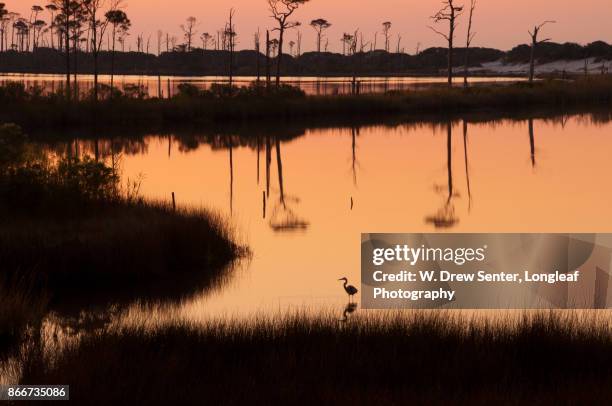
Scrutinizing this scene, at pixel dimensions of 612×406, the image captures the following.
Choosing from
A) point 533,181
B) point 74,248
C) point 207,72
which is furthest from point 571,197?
point 207,72

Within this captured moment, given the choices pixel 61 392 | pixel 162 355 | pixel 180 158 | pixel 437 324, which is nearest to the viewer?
pixel 61 392

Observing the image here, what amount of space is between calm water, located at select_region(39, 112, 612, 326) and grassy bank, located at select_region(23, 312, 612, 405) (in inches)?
87.8

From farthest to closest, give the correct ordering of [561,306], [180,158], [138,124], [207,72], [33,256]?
[207,72], [138,124], [180,158], [33,256], [561,306]

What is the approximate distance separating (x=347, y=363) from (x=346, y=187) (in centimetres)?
1614

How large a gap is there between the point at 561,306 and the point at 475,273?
6.90 feet

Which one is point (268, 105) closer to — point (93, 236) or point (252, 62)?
point (93, 236)

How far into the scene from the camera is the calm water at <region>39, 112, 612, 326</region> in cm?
1345

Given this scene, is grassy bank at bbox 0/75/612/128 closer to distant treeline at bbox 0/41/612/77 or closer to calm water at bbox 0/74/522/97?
calm water at bbox 0/74/522/97

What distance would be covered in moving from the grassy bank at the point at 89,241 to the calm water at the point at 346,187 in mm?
639

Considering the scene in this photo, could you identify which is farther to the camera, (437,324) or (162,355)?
(437,324)

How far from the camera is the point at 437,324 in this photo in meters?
9.18

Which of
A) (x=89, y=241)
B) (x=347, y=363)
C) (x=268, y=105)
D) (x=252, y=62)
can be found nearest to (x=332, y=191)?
(x=89, y=241)

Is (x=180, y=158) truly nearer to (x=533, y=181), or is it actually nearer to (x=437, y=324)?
(x=533, y=181)

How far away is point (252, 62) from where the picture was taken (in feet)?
611
